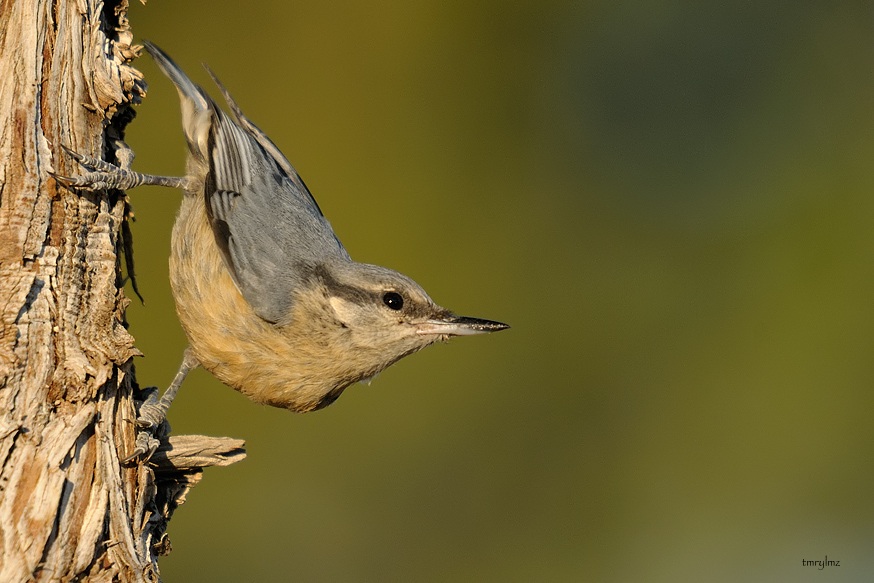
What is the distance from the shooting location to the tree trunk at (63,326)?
2.53 meters

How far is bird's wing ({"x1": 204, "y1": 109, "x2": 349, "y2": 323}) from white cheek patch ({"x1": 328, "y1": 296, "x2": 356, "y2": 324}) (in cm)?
17

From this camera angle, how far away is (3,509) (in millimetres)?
2441

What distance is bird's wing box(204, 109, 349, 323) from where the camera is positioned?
357 cm

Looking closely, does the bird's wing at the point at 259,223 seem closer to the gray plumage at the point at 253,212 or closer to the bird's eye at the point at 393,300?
the gray plumage at the point at 253,212

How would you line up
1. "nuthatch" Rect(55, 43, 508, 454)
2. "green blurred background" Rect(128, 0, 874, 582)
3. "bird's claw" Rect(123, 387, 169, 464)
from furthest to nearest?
1. "green blurred background" Rect(128, 0, 874, 582)
2. "nuthatch" Rect(55, 43, 508, 454)
3. "bird's claw" Rect(123, 387, 169, 464)

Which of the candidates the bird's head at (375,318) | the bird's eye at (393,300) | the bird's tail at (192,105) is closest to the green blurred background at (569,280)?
the bird's tail at (192,105)

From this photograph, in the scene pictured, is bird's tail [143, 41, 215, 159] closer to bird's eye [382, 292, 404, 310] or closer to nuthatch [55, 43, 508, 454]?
nuthatch [55, 43, 508, 454]

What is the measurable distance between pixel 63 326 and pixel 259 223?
1.14 metres

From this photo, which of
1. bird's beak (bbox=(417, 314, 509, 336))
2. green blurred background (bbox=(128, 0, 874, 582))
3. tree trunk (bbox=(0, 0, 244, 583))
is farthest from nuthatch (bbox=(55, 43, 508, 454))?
green blurred background (bbox=(128, 0, 874, 582))

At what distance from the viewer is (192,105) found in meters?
3.99

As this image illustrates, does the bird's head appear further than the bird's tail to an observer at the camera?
No

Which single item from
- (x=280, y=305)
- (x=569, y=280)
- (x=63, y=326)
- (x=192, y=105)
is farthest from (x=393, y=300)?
(x=569, y=280)

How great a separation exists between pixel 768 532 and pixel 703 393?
3.18ft

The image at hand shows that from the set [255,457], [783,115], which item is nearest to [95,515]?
[255,457]
